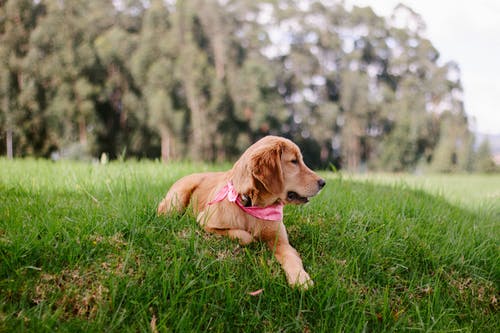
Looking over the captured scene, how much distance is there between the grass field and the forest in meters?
13.2

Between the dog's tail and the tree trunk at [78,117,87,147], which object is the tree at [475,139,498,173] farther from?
the dog's tail

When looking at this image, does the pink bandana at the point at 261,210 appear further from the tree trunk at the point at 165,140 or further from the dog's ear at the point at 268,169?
the tree trunk at the point at 165,140

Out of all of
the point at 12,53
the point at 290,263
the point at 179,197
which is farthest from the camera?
the point at 12,53

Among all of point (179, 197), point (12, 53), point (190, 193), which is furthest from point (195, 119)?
point (179, 197)

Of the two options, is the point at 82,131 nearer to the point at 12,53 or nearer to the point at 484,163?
the point at 12,53

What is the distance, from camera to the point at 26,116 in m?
15.7

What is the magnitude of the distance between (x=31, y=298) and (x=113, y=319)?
0.61 meters

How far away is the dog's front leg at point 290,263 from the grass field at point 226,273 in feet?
0.19

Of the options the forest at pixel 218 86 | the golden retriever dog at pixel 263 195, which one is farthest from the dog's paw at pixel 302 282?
the forest at pixel 218 86

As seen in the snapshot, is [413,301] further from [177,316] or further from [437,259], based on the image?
[177,316]

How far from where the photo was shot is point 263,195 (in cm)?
311

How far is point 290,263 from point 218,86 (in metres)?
15.3

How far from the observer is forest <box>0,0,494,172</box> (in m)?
16.1

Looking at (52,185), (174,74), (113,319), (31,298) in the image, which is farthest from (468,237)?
(174,74)
